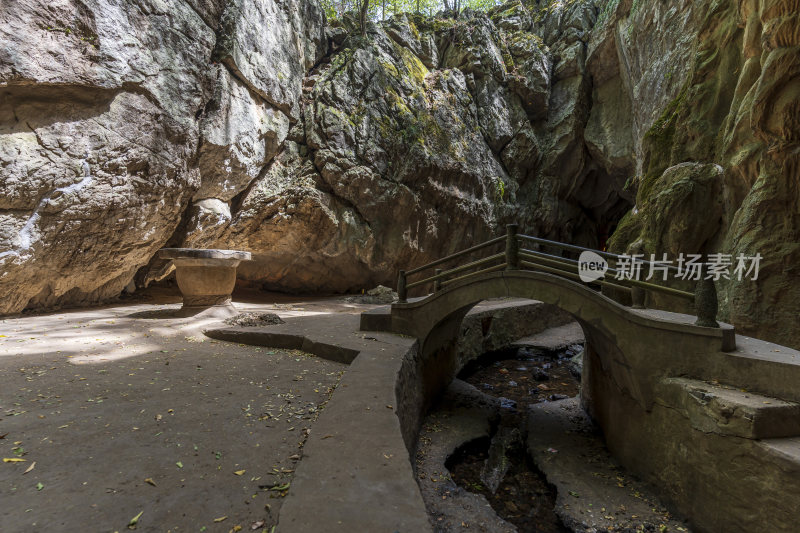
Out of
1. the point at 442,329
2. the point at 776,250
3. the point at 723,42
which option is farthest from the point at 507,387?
the point at 723,42

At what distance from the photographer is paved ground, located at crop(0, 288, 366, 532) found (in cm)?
210

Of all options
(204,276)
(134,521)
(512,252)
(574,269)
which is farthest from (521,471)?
(204,276)

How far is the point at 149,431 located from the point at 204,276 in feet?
19.2

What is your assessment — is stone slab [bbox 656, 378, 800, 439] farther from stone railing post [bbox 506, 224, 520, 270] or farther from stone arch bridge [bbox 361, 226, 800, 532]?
stone railing post [bbox 506, 224, 520, 270]

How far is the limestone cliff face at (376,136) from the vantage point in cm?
720

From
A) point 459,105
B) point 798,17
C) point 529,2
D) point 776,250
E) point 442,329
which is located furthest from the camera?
point 529,2

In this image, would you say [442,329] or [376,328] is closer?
[376,328]

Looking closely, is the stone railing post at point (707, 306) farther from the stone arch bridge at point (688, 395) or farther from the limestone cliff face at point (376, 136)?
the limestone cliff face at point (376, 136)

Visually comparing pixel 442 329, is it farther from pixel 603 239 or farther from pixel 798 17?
pixel 603 239

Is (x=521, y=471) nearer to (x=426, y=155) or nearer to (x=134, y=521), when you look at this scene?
(x=134, y=521)

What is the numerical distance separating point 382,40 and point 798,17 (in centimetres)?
1448

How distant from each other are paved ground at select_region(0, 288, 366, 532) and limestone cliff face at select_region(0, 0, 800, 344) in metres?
4.69

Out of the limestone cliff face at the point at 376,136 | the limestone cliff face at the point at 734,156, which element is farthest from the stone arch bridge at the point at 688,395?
the limestone cliff face at the point at 376,136

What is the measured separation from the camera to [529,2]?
72.7ft
